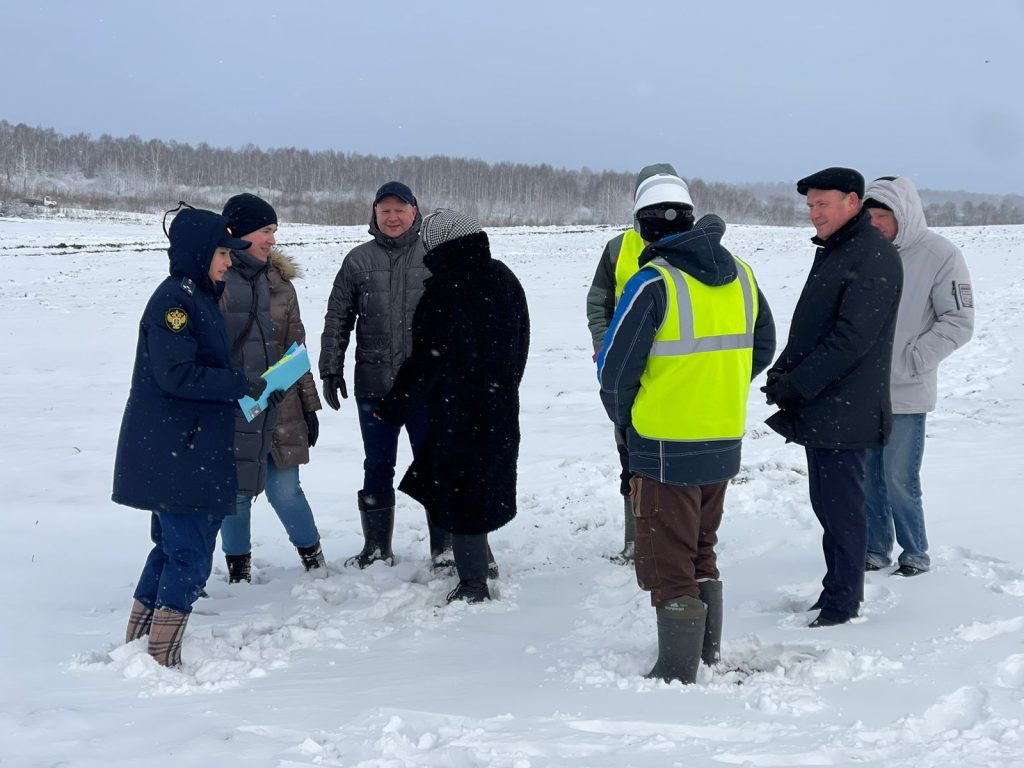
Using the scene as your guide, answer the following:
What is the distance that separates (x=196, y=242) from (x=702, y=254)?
2091mm

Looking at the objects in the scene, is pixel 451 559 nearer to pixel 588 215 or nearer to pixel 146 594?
pixel 146 594

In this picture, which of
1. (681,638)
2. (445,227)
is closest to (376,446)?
(445,227)

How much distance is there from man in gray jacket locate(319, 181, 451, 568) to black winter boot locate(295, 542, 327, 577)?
187 mm

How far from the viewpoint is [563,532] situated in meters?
5.98

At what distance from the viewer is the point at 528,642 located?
4168 millimetres

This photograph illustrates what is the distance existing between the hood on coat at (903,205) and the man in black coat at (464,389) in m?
1.98

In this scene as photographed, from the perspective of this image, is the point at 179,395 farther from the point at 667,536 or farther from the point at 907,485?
the point at 907,485

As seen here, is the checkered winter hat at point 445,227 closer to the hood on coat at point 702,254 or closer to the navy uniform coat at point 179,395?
the navy uniform coat at point 179,395

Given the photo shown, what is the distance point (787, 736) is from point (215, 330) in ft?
9.04

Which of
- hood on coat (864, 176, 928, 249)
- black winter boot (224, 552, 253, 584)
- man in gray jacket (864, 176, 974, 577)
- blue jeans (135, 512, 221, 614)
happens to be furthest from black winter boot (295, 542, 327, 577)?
hood on coat (864, 176, 928, 249)

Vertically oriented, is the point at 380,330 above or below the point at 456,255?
below

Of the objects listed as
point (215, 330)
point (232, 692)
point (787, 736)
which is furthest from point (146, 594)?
point (787, 736)

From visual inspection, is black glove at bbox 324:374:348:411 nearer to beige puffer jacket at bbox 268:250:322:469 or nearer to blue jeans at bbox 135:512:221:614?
beige puffer jacket at bbox 268:250:322:469

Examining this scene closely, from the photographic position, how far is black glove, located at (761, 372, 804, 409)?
4.10 metres
